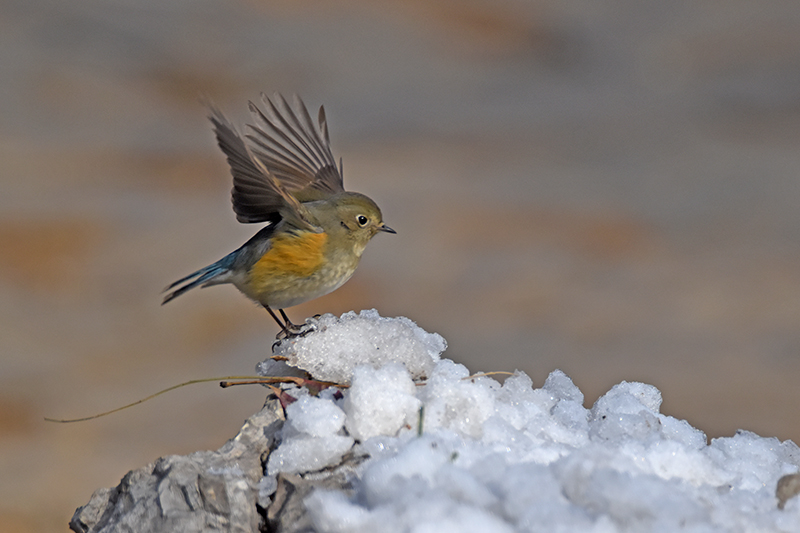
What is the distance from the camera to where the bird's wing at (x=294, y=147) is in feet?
7.76

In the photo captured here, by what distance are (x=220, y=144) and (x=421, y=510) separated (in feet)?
3.87

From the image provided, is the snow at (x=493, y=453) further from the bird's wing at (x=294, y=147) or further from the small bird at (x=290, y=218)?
the bird's wing at (x=294, y=147)

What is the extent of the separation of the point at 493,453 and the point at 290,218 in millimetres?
1167

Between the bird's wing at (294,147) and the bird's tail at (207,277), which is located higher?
the bird's wing at (294,147)

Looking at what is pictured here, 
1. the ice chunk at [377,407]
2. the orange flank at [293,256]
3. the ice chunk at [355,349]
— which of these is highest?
the orange flank at [293,256]

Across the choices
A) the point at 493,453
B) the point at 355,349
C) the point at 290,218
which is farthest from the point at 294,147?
the point at 493,453

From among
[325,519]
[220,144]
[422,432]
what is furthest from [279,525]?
[220,144]

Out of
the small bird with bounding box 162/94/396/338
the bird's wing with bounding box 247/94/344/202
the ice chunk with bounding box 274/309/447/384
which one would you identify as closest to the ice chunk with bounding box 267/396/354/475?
the ice chunk with bounding box 274/309/447/384

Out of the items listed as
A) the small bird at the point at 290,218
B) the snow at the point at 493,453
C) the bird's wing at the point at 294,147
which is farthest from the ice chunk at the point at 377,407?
the bird's wing at the point at 294,147

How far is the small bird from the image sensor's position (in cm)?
208

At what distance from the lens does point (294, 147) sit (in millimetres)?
2404

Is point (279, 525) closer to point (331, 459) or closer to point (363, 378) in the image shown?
point (331, 459)

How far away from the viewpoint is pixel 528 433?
1334mm

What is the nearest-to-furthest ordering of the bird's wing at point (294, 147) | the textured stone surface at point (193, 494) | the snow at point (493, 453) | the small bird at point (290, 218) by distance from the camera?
1. the snow at point (493, 453)
2. the textured stone surface at point (193, 494)
3. the small bird at point (290, 218)
4. the bird's wing at point (294, 147)
